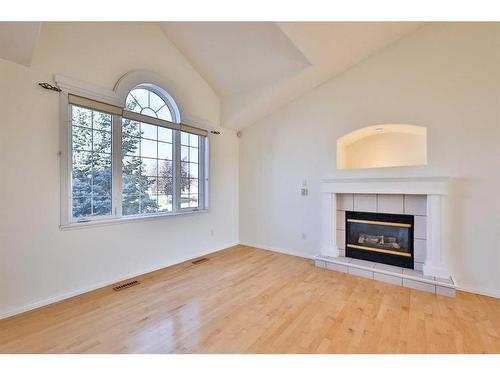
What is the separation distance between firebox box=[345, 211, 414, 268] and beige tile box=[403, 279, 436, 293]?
0.38 meters

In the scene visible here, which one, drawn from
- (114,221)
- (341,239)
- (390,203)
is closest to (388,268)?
(341,239)

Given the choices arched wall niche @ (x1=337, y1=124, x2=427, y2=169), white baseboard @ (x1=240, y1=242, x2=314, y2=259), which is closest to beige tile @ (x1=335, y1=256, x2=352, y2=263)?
white baseboard @ (x1=240, y1=242, x2=314, y2=259)

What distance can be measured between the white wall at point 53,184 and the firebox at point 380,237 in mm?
2854

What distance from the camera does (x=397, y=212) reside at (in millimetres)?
3443

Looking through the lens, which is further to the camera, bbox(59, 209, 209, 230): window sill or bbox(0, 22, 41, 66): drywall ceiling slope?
bbox(59, 209, 209, 230): window sill

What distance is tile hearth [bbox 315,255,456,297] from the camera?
2.85m

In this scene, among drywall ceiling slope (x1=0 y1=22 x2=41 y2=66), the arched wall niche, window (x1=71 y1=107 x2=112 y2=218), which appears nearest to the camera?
drywall ceiling slope (x1=0 y1=22 x2=41 y2=66)

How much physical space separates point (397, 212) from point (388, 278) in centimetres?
91

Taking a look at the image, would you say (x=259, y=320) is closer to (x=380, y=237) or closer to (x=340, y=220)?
(x=340, y=220)

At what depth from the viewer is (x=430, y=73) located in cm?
318

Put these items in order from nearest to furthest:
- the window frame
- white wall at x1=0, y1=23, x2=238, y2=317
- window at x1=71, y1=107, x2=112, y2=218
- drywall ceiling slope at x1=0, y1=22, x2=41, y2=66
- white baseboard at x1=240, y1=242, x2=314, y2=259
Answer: drywall ceiling slope at x1=0, y1=22, x2=41, y2=66
white wall at x1=0, y1=23, x2=238, y2=317
the window frame
window at x1=71, y1=107, x2=112, y2=218
white baseboard at x1=240, y1=242, x2=314, y2=259

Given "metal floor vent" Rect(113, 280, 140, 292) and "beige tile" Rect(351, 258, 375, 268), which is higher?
"beige tile" Rect(351, 258, 375, 268)

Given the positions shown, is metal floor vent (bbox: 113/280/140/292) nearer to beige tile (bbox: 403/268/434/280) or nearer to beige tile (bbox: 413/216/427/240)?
beige tile (bbox: 403/268/434/280)

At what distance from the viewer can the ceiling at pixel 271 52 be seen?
9.96ft
